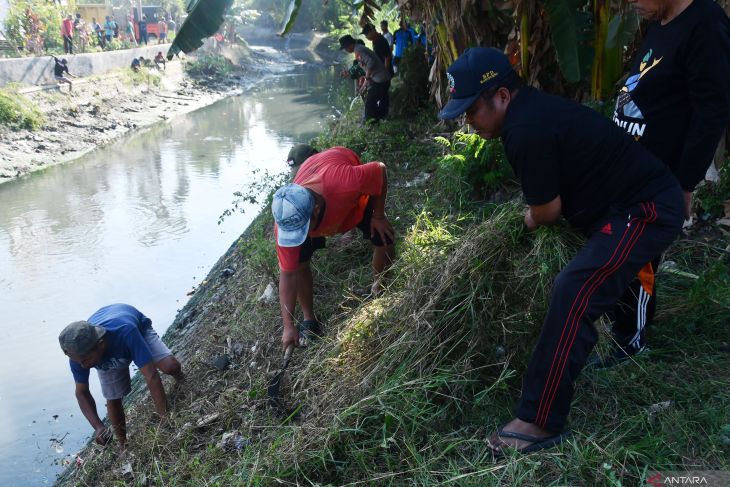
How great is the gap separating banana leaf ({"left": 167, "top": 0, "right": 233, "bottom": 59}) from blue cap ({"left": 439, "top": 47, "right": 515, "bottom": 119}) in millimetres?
3484

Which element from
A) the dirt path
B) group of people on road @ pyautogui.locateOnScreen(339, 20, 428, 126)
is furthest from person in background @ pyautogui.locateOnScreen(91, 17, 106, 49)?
group of people on road @ pyautogui.locateOnScreen(339, 20, 428, 126)

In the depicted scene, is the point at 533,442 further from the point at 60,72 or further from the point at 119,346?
the point at 60,72

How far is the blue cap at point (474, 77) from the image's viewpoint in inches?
88.8

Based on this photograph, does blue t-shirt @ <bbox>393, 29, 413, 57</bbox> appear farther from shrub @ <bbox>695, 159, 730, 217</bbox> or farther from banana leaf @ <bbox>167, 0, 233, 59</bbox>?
shrub @ <bbox>695, 159, 730, 217</bbox>

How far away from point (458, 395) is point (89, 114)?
16.8 meters

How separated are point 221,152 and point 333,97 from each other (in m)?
6.73

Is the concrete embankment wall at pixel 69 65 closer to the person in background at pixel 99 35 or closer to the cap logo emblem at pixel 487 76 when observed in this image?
the person in background at pixel 99 35

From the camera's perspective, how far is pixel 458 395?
2.72m

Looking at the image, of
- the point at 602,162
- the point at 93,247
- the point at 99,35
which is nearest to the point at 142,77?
the point at 99,35

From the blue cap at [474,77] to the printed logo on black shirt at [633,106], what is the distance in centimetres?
66

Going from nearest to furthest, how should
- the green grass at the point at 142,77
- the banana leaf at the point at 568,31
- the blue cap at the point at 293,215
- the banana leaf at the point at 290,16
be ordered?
the blue cap at the point at 293,215, the banana leaf at the point at 568,31, the banana leaf at the point at 290,16, the green grass at the point at 142,77

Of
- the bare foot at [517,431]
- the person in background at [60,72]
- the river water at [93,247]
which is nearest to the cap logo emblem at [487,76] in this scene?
the bare foot at [517,431]

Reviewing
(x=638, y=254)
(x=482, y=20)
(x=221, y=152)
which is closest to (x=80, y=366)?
(x=638, y=254)

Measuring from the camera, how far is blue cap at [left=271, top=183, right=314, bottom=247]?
3275 mm
